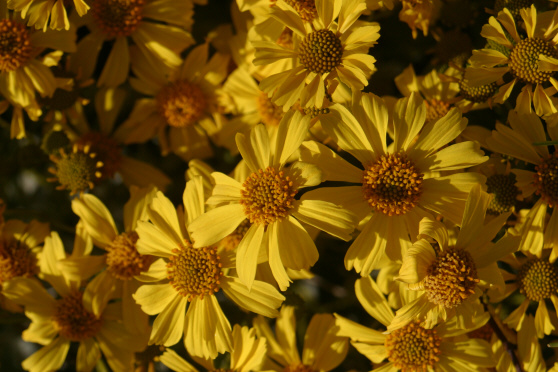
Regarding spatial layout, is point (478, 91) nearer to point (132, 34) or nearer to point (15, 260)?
point (132, 34)

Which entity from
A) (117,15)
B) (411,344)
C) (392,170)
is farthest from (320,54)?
(411,344)

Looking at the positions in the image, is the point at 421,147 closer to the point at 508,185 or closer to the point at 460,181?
the point at 460,181

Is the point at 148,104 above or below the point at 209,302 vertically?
above

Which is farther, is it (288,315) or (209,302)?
(288,315)

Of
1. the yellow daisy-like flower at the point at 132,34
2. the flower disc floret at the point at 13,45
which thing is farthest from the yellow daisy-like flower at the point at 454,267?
the flower disc floret at the point at 13,45

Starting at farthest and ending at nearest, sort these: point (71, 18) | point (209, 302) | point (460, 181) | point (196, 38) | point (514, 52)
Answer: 1. point (196, 38)
2. point (71, 18)
3. point (209, 302)
4. point (514, 52)
5. point (460, 181)

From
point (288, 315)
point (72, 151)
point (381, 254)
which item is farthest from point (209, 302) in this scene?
point (72, 151)
